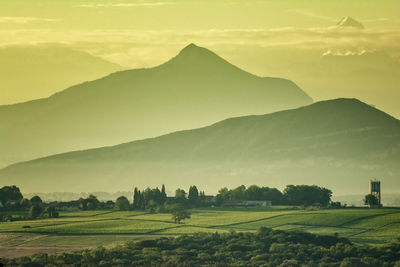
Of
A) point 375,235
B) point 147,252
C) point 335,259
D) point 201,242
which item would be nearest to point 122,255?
point 147,252

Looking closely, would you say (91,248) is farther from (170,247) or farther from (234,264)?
(234,264)

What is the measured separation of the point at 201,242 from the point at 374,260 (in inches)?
1043

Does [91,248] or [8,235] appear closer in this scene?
[91,248]

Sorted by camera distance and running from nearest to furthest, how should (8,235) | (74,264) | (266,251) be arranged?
(74,264)
(266,251)
(8,235)

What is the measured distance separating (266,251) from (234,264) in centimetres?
1187

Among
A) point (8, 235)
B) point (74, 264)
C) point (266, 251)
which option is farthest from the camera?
point (8, 235)

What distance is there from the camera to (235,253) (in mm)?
179875

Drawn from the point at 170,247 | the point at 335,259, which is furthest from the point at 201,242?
the point at 335,259

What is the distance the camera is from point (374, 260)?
174750mm

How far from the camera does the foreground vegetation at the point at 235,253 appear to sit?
17138 cm

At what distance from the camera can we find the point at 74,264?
168m

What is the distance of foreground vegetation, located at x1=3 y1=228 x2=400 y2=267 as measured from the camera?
171375mm

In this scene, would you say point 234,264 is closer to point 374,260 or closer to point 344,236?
point 374,260

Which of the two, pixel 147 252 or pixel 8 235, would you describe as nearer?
pixel 147 252
